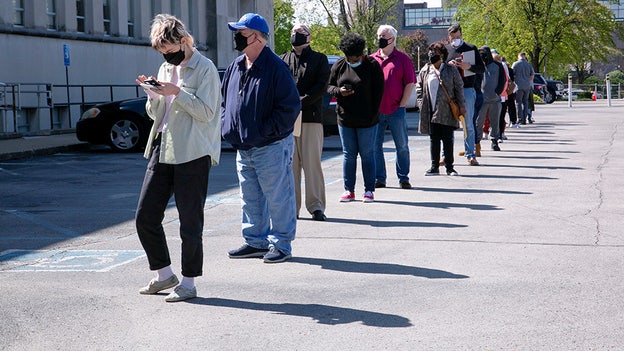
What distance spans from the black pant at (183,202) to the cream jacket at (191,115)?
0.08 m

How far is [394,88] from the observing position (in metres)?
13.1

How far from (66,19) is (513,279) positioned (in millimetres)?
25097

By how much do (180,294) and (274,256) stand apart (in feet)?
4.92

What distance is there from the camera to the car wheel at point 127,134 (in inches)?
799

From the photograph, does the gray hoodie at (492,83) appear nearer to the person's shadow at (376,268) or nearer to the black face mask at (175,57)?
the person's shadow at (376,268)

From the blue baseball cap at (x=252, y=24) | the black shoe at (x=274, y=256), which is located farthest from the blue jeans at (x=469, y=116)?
the blue baseball cap at (x=252, y=24)

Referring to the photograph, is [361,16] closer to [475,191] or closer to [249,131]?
[475,191]

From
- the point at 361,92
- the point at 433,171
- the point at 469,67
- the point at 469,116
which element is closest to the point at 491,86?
the point at 469,116

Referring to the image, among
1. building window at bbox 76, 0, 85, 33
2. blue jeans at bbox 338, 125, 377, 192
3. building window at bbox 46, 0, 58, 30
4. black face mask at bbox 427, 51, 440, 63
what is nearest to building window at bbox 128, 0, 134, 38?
building window at bbox 76, 0, 85, 33

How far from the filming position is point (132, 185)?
47.1 feet

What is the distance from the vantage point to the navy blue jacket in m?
7.98

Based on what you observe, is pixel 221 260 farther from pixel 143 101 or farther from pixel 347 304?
pixel 143 101

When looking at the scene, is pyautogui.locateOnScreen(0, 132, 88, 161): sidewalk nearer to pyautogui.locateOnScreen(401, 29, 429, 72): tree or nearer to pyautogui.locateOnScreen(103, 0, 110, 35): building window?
pyautogui.locateOnScreen(103, 0, 110, 35): building window

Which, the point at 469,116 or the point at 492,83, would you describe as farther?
the point at 492,83
